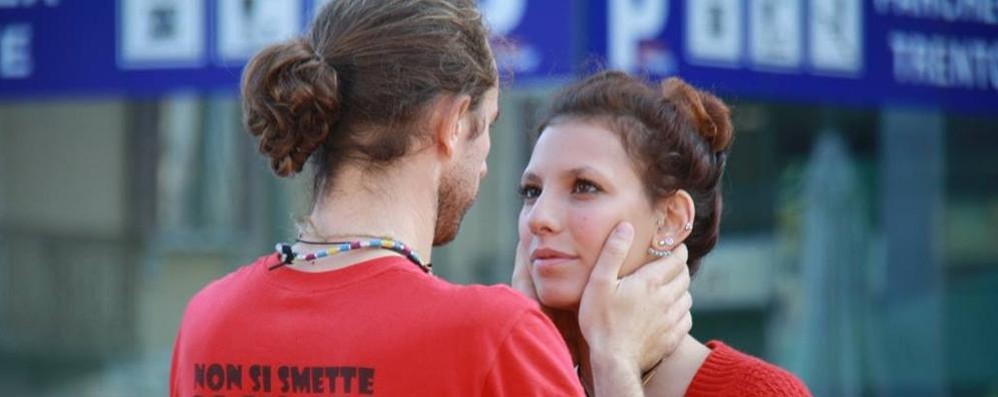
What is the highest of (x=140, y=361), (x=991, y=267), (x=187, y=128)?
(x=187, y=128)

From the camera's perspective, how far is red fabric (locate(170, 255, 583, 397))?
6.85 feet

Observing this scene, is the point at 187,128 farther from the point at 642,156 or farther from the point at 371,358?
the point at 371,358

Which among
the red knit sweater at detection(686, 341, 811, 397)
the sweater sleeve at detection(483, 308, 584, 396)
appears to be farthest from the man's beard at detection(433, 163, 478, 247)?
the red knit sweater at detection(686, 341, 811, 397)

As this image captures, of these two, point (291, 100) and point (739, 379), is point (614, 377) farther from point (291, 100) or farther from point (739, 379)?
point (291, 100)

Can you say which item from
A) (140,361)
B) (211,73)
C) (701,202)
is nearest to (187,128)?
(140,361)

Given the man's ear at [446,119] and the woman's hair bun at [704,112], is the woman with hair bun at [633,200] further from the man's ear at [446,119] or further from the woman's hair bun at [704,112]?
the man's ear at [446,119]

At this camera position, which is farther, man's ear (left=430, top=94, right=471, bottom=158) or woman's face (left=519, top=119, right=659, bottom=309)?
woman's face (left=519, top=119, right=659, bottom=309)

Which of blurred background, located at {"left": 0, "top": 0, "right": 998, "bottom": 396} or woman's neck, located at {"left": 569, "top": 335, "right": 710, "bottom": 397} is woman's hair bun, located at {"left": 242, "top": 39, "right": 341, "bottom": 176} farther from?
blurred background, located at {"left": 0, "top": 0, "right": 998, "bottom": 396}

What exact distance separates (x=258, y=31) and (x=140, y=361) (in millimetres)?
3335

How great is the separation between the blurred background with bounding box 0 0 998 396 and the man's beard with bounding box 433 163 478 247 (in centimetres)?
258

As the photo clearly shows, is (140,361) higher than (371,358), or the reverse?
(371,358)

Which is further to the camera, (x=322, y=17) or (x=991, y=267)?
(x=991, y=267)

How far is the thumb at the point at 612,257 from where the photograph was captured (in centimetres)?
268

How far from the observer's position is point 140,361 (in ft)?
27.6
